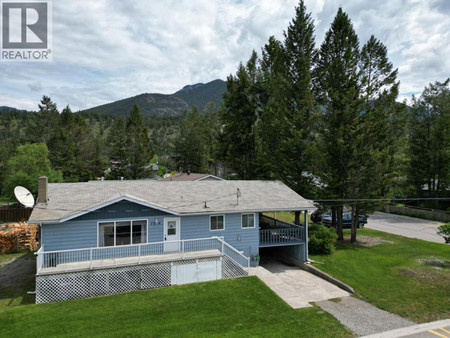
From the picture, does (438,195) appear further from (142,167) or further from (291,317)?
(142,167)

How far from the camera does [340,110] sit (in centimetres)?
2434

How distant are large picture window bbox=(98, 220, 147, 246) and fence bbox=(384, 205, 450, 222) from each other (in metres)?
29.1

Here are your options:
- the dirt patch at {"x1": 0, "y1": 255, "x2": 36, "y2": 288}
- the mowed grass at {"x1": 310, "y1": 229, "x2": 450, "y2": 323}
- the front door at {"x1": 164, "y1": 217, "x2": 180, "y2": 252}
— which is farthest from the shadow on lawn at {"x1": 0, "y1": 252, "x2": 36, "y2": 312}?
the mowed grass at {"x1": 310, "y1": 229, "x2": 450, "y2": 323}

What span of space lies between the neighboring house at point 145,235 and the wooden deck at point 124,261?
42 mm

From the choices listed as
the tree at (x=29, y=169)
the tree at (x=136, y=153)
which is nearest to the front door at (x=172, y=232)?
the tree at (x=29, y=169)

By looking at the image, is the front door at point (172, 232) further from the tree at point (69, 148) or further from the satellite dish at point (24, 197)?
the tree at point (69, 148)

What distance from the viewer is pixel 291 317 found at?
39.9 ft

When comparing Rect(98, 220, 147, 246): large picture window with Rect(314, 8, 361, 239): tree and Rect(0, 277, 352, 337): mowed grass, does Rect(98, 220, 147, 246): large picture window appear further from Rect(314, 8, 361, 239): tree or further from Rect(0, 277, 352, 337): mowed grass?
Rect(314, 8, 361, 239): tree

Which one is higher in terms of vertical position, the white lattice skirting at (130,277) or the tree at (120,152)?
the tree at (120,152)

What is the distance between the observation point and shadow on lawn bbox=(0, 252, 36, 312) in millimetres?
13085

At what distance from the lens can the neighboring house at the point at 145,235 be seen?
44.3 feet

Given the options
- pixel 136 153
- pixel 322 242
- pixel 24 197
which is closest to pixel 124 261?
pixel 24 197

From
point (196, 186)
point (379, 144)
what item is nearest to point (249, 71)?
point (379, 144)

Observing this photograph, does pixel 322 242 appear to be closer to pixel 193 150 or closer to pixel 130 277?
pixel 130 277
